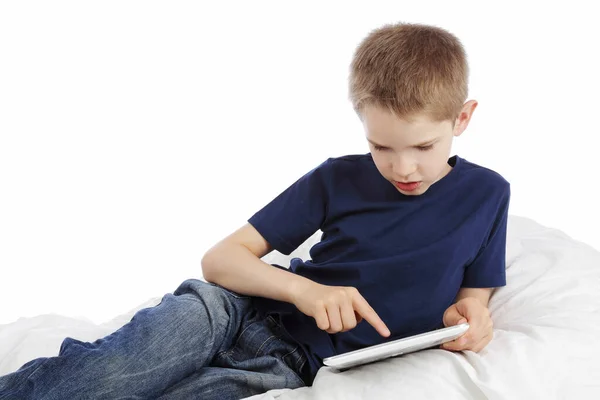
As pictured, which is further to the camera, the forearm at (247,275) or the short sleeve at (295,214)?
the short sleeve at (295,214)

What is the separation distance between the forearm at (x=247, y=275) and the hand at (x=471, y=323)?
293 millimetres

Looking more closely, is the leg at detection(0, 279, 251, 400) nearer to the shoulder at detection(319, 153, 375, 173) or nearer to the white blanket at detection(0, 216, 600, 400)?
the white blanket at detection(0, 216, 600, 400)

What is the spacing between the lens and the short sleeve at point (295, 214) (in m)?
1.81

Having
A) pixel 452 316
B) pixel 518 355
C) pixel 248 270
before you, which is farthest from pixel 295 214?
pixel 518 355

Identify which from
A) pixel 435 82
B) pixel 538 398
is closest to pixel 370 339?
pixel 538 398

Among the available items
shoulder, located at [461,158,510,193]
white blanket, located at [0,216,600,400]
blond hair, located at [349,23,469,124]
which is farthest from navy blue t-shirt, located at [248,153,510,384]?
blond hair, located at [349,23,469,124]

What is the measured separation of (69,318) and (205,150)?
108cm

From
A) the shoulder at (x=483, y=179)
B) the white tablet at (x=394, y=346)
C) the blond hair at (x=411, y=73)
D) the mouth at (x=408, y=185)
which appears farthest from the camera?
the shoulder at (x=483, y=179)

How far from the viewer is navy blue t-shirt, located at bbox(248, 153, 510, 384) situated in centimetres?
174

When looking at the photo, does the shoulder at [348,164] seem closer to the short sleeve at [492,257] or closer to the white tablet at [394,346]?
the short sleeve at [492,257]

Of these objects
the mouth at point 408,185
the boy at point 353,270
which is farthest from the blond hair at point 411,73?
the mouth at point 408,185

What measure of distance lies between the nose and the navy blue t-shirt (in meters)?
0.16

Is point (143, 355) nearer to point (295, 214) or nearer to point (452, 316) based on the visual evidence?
point (295, 214)

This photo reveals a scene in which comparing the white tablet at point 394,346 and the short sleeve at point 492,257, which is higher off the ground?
the white tablet at point 394,346
